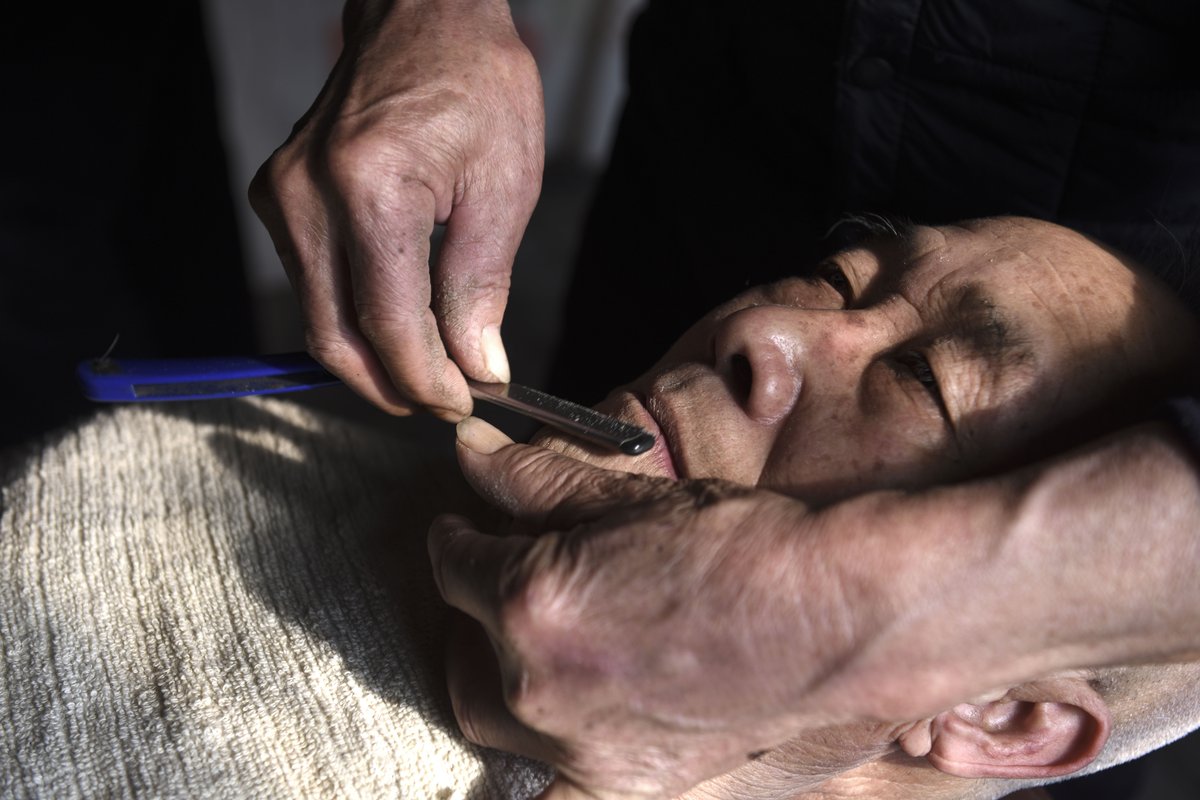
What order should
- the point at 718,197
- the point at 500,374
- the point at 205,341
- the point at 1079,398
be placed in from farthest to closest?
the point at 205,341, the point at 718,197, the point at 500,374, the point at 1079,398

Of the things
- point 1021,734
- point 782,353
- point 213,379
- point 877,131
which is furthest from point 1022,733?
point 213,379

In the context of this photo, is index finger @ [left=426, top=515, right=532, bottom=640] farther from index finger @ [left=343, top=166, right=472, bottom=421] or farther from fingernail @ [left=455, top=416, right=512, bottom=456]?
index finger @ [left=343, top=166, right=472, bottom=421]

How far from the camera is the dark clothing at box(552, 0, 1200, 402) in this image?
1146 mm

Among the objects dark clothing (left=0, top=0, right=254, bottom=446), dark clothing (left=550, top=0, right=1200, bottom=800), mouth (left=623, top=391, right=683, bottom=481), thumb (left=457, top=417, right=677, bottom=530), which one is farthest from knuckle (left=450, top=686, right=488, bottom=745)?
dark clothing (left=0, top=0, right=254, bottom=446)

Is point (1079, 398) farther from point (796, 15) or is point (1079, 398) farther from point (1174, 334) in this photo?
point (796, 15)

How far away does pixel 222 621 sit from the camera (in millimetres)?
1025

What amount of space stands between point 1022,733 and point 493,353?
0.66 m

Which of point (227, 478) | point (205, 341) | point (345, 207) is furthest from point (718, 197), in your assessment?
point (205, 341)

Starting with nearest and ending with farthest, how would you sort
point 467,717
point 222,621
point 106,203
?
point 467,717, point 222,621, point 106,203

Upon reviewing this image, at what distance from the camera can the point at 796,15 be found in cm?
136

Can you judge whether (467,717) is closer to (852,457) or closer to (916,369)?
(852,457)

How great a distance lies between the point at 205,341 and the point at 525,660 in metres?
1.59

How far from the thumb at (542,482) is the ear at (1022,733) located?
0.38m

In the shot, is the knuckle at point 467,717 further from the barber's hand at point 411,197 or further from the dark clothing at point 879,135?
the dark clothing at point 879,135
